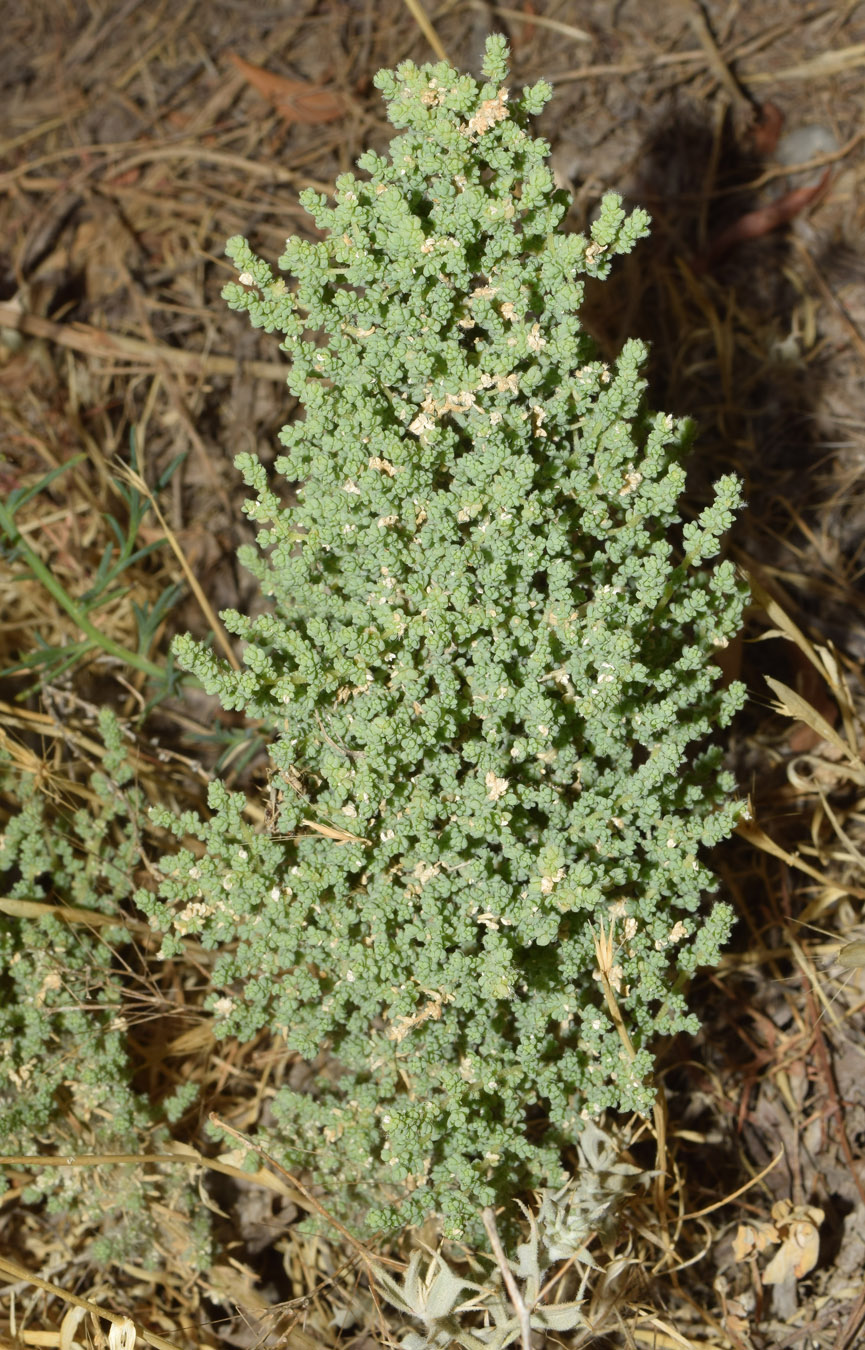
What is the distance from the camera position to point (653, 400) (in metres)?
2.75

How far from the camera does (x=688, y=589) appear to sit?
5.76 ft

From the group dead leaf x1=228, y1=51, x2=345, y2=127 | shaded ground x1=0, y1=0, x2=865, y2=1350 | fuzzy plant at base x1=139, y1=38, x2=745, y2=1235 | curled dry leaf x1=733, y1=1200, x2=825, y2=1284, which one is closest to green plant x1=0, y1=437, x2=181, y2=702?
shaded ground x1=0, y1=0, x2=865, y2=1350

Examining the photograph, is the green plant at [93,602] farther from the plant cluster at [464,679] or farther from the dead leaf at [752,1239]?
the dead leaf at [752,1239]

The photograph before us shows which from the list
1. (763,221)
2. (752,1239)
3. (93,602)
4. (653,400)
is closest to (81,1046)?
(93,602)

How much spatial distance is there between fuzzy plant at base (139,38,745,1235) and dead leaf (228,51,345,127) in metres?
1.57

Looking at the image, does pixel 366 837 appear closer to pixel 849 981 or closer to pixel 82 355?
pixel 849 981

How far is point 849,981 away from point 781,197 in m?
2.00

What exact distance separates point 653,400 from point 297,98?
139 cm

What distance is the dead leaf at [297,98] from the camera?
313cm

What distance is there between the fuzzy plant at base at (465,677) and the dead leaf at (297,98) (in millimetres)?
1574

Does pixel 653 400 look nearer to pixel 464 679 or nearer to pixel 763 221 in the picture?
pixel 763 221

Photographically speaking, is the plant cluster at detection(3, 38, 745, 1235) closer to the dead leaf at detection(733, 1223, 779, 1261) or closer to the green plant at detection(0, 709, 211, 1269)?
the green plant at detection(0, 709, 211, 1269)

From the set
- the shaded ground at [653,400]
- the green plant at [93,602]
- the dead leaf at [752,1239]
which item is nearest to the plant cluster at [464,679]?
the shaded ground at [653,400]

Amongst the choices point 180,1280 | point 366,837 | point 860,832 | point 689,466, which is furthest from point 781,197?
point 180,1280
